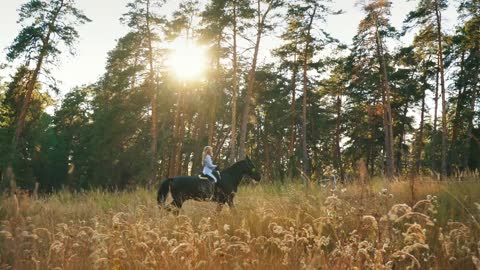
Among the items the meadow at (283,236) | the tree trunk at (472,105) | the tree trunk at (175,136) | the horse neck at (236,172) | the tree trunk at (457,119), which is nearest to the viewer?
the meadow at (283,236)

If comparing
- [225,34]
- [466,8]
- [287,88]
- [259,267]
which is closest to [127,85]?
[225,34]

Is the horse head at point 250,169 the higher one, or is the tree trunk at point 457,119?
the tree trunk at point 457,119

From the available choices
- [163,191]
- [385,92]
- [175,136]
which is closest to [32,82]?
[175,136]

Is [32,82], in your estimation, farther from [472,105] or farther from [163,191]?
[472,105]

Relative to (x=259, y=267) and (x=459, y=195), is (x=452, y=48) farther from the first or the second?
(x=259, y=267)

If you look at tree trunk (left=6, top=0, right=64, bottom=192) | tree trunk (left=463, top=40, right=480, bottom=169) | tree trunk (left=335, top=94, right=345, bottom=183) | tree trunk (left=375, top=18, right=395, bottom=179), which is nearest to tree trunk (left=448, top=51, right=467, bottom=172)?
tree trunk (left=463, top=40, right=480, bottom=169)

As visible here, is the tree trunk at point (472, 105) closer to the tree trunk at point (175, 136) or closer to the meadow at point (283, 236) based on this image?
the tree trunk at point (175, 136)

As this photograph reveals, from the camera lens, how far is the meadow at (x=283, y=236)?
3205 mm

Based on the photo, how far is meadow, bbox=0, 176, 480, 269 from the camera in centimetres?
321

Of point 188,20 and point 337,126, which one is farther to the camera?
point 337,126

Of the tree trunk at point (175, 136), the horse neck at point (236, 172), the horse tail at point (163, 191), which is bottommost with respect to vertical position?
the horse tail at point (163, 191)

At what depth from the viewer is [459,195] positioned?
25.5 feet

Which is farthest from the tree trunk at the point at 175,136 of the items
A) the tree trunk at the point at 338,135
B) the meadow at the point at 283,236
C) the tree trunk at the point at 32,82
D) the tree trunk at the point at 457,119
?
the meadow at the point at 283,236

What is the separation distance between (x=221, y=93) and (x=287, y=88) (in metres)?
7.50
